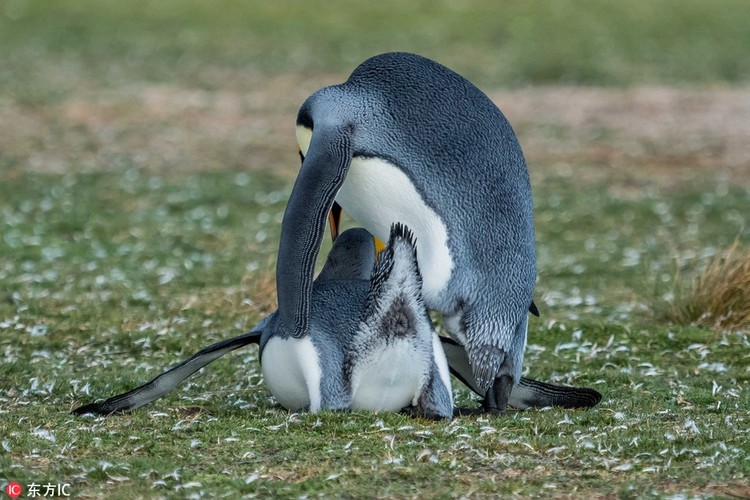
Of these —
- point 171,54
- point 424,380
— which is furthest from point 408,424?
point 171,54

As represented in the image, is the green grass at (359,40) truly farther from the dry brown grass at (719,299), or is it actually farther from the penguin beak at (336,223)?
the penguin beak at (336,223)

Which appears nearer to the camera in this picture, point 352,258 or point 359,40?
point 352,258

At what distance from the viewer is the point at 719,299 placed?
7.11m

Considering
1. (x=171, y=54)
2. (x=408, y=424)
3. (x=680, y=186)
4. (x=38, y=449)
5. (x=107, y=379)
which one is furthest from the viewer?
(x=171, y=54)

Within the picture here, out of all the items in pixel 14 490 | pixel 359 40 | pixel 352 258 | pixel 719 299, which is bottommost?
pixel 14 490

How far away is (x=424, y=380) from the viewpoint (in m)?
4.67

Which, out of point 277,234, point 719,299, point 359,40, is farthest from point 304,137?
point 359,40

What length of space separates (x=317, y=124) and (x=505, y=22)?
1741 centimetres

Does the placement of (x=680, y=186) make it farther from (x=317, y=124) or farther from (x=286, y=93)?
(x=317, y=124)

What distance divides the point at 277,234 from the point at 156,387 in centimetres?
548

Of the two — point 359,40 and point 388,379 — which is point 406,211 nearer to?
point 388,379

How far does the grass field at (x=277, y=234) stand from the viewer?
13.5 ft

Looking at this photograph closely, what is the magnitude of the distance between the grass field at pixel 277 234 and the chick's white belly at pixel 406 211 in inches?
20.9

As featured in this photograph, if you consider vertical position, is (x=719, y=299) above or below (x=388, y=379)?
above
